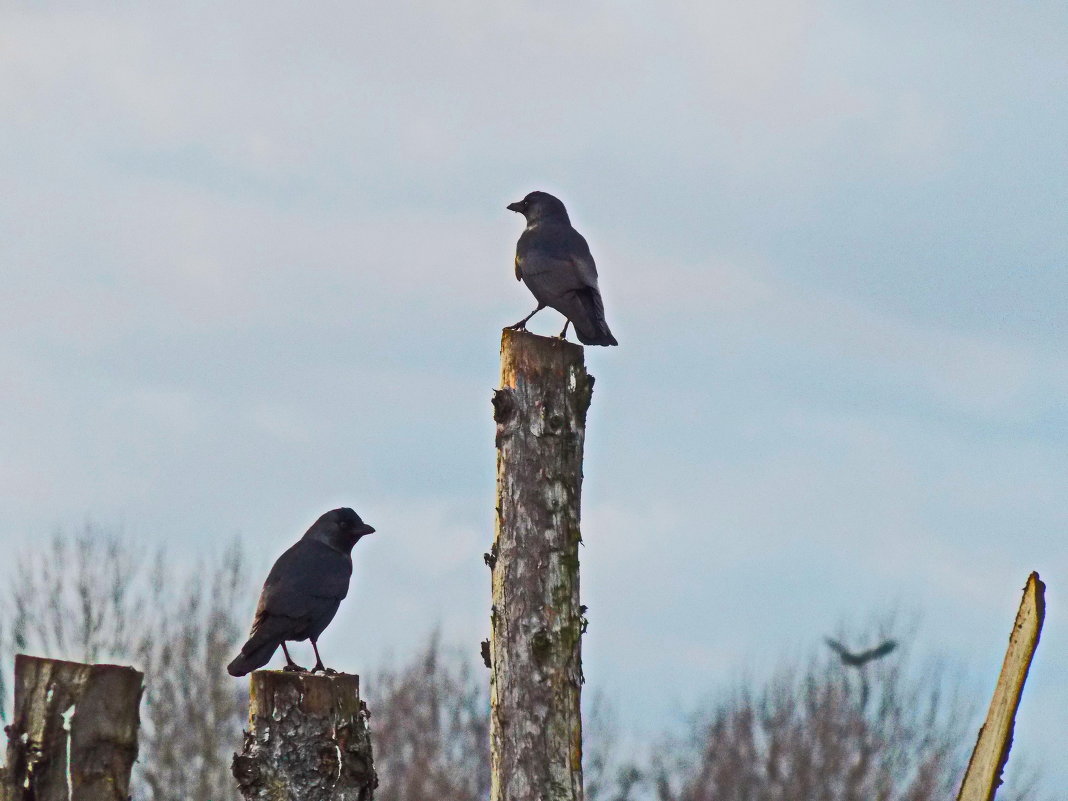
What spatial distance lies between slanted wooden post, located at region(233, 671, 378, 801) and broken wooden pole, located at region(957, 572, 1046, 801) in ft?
9.60

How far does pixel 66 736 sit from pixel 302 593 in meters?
3.68

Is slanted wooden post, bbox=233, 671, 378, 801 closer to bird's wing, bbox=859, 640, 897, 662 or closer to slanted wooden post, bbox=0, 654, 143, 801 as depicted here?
slanted wooden post, bbox=0, 654, 143, 801

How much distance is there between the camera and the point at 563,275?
1135 cm

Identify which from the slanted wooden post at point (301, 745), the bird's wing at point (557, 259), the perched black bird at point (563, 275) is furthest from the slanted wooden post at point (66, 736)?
the bird's wing at point (557, 259)

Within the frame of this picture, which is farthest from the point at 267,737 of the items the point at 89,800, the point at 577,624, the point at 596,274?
the point at 596,274

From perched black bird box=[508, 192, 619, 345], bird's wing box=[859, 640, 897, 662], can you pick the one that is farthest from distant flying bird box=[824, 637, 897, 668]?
perched black bird box=[508, 192, 619, 345]

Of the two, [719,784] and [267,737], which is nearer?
[267,737]

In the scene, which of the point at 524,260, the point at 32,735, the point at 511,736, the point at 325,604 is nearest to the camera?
the point at 32,735

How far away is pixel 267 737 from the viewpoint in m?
7.85

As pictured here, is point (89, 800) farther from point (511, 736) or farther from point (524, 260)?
point (524, 260)

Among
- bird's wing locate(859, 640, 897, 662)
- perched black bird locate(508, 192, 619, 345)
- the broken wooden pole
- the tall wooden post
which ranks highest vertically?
bird's wing locate(859, 640, 897, 662)

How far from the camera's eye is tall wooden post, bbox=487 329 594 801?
848 centimetres

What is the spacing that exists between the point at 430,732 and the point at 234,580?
13.2m

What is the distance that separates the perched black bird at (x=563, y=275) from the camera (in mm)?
10875
